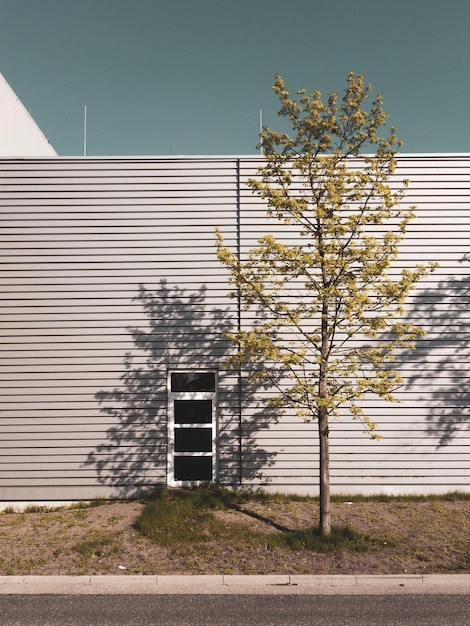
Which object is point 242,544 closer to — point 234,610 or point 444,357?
point 234,610

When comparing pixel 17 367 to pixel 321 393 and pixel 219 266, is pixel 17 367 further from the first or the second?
pixel 321 393

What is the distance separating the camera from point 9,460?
9766mm

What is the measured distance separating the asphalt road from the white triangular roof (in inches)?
379

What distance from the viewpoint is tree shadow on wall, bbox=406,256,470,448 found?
9.96 metres

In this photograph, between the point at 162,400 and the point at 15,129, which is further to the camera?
the point at 15,129

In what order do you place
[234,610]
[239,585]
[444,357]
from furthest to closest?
1. [444,357]
2. [239,585]
3. [234,610]

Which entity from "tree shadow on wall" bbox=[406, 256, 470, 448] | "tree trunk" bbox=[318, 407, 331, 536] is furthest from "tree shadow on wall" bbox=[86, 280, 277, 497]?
"tree shadow on wall" bbox=[406, 256, 470, 448]

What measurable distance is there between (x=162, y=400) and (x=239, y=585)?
4.41m

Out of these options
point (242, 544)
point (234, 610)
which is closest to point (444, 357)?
point (242, 544)

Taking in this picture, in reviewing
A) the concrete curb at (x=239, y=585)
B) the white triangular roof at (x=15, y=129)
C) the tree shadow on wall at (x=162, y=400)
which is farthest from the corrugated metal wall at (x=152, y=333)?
the concrete curb at (x=239, y=585)

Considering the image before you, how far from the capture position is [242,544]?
7.27 m

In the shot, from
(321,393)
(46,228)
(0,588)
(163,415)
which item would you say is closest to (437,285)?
(321,393)

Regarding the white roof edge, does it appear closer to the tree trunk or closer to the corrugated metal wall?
the corrugated metal wall

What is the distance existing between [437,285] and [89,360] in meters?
7.47
